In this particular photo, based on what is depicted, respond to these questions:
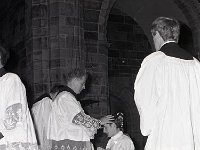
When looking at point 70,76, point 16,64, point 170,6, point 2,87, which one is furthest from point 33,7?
point 2,87

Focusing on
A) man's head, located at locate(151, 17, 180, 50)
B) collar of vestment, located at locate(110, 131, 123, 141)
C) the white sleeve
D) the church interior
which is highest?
the church interior

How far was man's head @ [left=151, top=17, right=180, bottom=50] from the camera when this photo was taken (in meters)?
4.08

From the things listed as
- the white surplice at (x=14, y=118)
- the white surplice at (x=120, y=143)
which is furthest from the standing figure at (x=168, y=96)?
the white surplice at (x=120, y=143)

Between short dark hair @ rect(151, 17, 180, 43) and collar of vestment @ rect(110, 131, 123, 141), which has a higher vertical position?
short dark hair @ rect(151, 17, 180, 43)

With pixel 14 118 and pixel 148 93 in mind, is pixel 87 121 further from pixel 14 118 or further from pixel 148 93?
pixel 148 93

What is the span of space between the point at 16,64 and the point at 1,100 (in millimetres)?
8748

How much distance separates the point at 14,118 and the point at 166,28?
5.23 ft

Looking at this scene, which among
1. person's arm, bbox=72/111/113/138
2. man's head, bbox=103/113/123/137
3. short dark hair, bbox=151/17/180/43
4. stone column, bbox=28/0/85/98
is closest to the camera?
short dark hair, bbox=151/17/180/43

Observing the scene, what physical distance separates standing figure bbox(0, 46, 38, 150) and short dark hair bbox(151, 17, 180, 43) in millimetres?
1375

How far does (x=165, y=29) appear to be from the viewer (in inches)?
161

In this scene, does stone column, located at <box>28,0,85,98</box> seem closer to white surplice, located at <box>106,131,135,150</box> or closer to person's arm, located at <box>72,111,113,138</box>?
white surplice, located at <box>106,131,135,150</box>

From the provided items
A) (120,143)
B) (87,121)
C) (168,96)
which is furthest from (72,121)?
(168,96)

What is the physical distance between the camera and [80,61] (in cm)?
1011

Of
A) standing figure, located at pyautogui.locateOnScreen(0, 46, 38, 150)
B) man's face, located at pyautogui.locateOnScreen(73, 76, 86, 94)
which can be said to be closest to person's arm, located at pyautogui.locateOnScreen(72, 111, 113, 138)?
man's face, located at pyautogui.locateOnScreen(73, 76, 86, 94)
